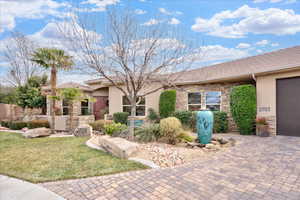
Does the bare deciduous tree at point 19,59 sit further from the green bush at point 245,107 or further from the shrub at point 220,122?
the green bush at point 245,107

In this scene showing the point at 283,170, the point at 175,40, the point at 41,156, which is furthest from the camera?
the point at 175,40

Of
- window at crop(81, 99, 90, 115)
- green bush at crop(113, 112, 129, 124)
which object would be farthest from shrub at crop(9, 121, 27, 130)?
green bush at crop(113, 112, 129, 124)

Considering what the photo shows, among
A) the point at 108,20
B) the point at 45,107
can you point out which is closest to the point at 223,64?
the point at 108,20

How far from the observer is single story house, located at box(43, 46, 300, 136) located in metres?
7.18

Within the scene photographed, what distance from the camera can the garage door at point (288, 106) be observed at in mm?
7051

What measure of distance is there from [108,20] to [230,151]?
6.29 m

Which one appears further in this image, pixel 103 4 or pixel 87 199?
pixel 103 4

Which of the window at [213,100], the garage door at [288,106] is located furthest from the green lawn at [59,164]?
the window at [213,100]

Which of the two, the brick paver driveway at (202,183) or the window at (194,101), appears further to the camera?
the window at (194,101)

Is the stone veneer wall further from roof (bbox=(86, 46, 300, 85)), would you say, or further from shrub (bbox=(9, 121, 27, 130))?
shrub (bbox=(9, 121, 27, 130))

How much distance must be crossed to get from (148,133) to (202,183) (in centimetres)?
368

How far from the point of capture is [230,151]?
514cm

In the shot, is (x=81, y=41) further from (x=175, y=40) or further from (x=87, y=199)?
(x=87, y=199)

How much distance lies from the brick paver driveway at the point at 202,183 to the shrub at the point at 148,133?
2.56 metres
